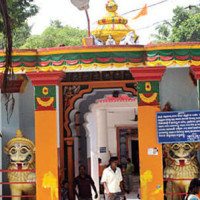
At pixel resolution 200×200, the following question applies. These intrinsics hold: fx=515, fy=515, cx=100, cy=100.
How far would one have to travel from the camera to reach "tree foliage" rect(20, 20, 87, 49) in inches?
1422

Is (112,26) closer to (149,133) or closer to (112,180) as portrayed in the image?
(149,133)

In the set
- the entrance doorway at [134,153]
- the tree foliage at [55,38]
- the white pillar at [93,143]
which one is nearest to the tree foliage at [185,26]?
the tree foliage at [55,38]

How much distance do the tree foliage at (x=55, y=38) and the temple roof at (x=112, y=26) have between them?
2290 cm

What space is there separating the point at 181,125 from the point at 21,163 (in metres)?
3.29

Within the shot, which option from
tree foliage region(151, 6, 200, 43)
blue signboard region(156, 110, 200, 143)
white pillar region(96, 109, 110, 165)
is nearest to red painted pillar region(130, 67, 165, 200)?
blue signboard region(156, 110, 200, 143)

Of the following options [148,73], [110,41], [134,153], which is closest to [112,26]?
[110,41]

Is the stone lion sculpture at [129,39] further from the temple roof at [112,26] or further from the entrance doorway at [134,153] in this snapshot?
the entrance doorway at [134,153]

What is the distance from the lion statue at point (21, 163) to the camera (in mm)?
10336

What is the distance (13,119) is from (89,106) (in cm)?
207

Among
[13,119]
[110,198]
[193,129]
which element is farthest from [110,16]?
[110,198]

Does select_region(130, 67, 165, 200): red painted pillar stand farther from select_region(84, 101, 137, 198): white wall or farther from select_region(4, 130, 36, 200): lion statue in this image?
select_region(84, 101, 137, 198): white wall

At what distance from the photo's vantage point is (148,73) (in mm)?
9648

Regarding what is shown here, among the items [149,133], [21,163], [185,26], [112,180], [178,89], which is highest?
[185,26]

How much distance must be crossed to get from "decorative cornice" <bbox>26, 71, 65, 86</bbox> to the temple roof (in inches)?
114
